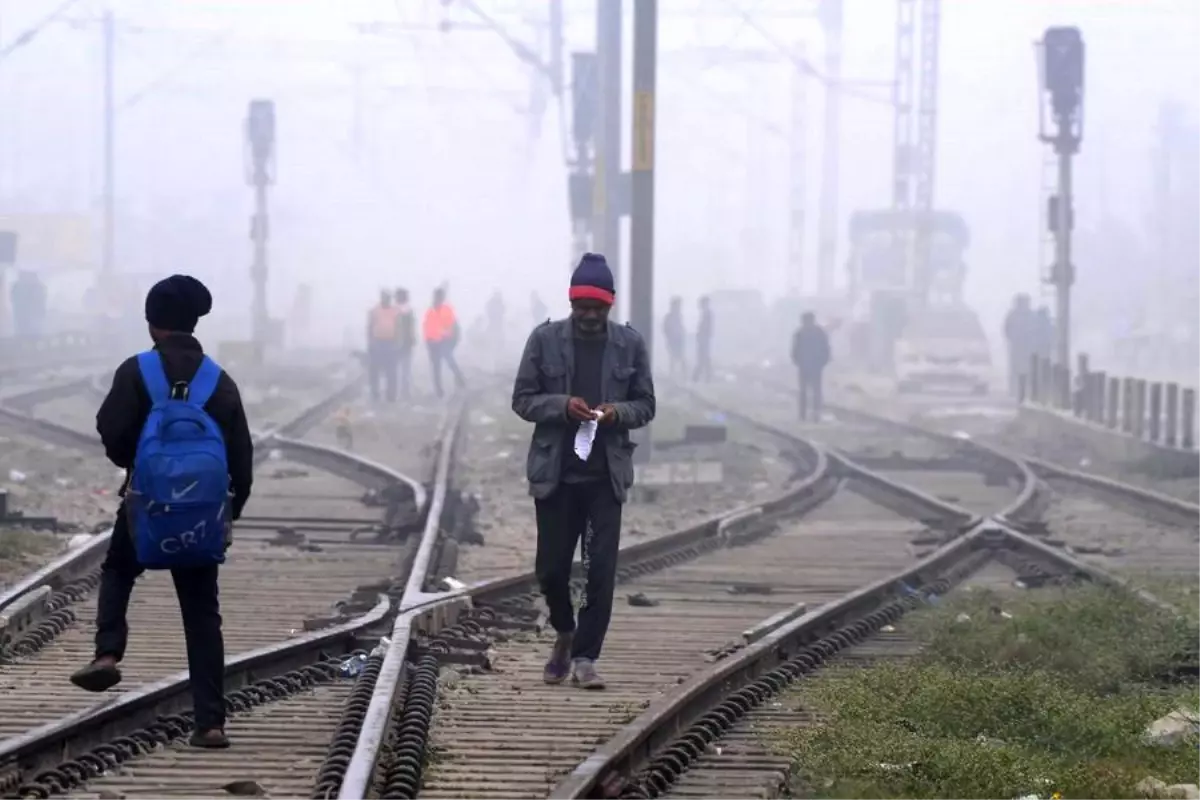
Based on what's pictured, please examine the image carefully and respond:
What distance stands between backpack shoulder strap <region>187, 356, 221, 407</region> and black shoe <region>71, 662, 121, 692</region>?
0.89m

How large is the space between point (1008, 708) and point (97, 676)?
3.15 metres

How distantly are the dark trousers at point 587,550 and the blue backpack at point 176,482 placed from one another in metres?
1.76

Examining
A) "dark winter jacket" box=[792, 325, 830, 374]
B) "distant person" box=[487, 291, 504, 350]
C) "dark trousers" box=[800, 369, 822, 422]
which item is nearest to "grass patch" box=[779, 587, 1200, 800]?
"dark winter jacket" box=[792, 325, 830, 374]

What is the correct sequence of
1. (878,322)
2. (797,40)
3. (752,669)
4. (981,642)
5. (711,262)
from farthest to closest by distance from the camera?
1. (711,262)
2. (797,40)
3. (878,322)
4. (981,642)
5. (752,669)

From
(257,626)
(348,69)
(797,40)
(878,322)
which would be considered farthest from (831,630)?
(348,69)

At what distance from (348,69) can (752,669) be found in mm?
68756

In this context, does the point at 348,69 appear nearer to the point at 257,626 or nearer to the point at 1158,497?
the point at 1158,497

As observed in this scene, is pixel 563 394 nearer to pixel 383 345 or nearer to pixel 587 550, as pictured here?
pixel 587 550

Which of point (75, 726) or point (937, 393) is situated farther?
point (937, 393)

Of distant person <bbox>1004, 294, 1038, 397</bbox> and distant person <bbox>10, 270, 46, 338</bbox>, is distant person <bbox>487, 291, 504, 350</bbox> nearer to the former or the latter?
distant person <bbox>10, 270, 46, 338</bbox>

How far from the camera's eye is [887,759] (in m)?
6.52

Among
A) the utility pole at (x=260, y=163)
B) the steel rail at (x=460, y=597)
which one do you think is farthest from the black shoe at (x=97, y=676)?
the utility pole at (x=260, y=163)

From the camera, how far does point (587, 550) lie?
8102mm

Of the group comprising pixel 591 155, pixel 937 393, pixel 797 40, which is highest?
pixel 797 40
